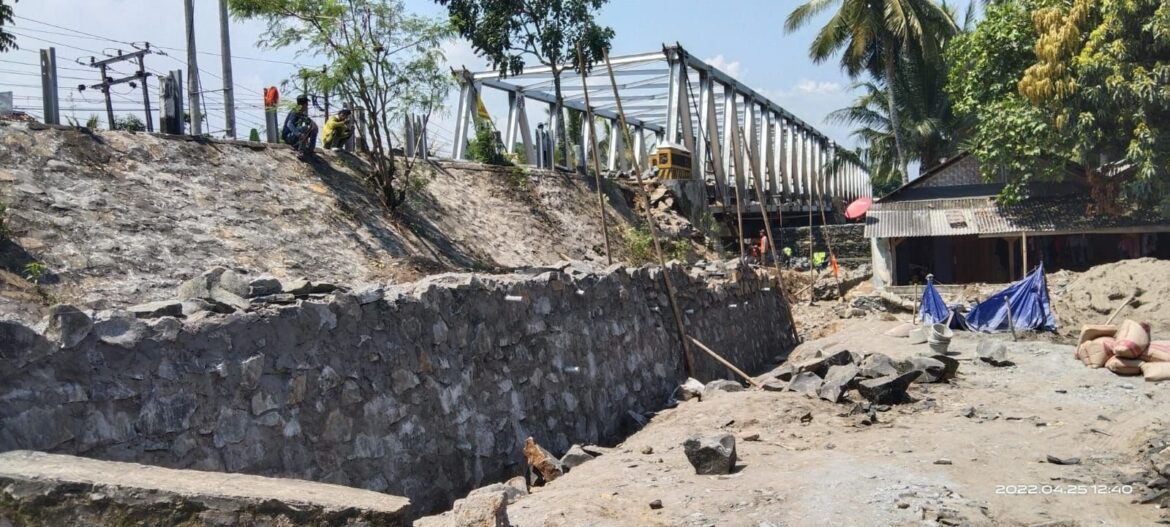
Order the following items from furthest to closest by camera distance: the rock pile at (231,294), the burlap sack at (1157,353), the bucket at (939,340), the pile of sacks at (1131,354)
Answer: the bucket at (939,340)
the burlap sack at (1157,353)
the pile of sacks at (1131,354)
the rock pile at (231,294)

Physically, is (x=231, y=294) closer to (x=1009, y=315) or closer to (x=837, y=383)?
(x=837, y=383)

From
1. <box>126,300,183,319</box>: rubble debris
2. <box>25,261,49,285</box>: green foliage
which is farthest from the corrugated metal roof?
<box>126,300,183,319</box>: rubble debris

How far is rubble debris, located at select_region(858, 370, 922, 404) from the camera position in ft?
31.8

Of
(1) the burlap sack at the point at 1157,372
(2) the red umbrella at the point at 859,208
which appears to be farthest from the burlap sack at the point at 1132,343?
(2) the red umbrella at the point at 859,208

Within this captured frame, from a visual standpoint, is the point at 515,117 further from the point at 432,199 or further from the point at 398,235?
the point at 398,235

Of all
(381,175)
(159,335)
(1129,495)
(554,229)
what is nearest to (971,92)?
(554,229)

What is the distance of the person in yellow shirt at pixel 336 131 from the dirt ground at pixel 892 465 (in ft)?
26.9

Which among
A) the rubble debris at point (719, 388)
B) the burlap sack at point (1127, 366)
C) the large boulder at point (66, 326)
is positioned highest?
the large boulder at point (66, 326)

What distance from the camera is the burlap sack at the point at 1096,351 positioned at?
12.2 metres

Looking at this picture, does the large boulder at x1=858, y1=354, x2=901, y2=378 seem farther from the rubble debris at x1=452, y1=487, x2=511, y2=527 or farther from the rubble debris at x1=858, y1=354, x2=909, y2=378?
the rubble debris at x1=452, y1=487, x2=511, y2=527

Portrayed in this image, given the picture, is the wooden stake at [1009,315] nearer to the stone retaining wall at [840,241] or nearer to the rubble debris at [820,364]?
the rubble debris at [820,364]

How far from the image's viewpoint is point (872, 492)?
242 inches

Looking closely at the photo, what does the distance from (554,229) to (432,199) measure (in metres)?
3.03

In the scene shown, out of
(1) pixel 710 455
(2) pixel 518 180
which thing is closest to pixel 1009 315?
(2) pixel 518 180
